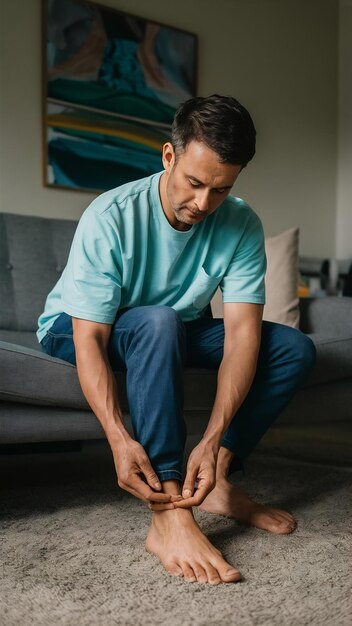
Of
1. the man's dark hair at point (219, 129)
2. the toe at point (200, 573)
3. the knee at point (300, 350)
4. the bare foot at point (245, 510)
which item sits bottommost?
the bare foot at point (245, 510)

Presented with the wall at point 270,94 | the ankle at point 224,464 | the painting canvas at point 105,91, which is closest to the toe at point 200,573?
the ankle at point 224,464

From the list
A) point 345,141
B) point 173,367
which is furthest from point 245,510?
point 345,141

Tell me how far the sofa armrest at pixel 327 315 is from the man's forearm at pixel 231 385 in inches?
26.0

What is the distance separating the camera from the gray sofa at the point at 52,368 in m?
1.52

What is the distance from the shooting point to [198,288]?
63.2 inches

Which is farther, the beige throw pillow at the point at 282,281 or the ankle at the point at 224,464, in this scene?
the beige throw pillow at the point at 282,281

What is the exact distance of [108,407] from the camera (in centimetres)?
135

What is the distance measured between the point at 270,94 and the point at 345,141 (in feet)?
2.15

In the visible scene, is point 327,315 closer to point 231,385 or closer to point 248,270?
point 248,270

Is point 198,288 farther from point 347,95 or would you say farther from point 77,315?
point 347,95

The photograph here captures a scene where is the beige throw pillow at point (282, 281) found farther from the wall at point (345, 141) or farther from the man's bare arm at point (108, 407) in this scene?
the wall at point (345, 141)

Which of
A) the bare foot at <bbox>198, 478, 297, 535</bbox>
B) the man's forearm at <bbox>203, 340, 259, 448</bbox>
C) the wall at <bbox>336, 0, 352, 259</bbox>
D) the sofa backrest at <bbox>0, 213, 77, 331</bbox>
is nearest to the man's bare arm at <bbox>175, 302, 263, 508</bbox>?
the man's forearm at <bbox>203, 340, 259, 448</bbox>

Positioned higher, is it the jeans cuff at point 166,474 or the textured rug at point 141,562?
the jeans cuff at point 166,474

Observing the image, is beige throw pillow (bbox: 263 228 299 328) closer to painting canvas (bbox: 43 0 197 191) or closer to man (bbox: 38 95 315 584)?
man (bbox: 38 95 315 584)
